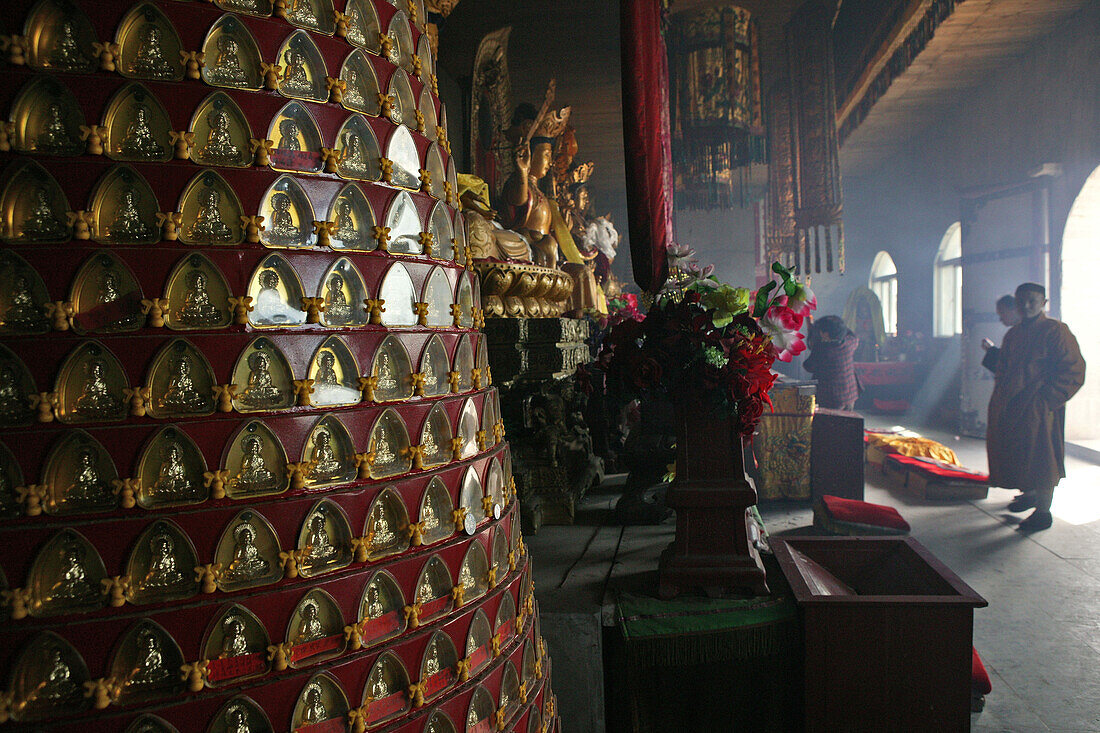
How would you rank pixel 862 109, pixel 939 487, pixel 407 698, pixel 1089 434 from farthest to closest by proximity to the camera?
1. pixel 862 109
2. pixel 1089 434
3. pixel 939 487
4. pixel 407 698

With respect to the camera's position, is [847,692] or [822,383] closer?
[847,692]

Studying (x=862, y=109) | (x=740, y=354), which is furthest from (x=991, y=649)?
(x=862, y=109)

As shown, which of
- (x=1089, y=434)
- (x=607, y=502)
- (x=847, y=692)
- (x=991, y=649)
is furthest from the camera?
(x=1089, y=434)

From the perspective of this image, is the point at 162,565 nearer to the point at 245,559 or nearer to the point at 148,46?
the point at 245,559

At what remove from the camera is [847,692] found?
179 cm

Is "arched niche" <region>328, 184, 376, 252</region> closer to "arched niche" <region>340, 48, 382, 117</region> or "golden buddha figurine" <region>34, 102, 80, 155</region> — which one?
"arched niche" <region>340, 48, 382, 117</region>

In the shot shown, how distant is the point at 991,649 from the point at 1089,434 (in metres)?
5.74

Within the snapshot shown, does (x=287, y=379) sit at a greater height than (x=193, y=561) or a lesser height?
greater

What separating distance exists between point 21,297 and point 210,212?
0.64ft

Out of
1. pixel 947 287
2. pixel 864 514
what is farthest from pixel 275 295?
pixel 947 287

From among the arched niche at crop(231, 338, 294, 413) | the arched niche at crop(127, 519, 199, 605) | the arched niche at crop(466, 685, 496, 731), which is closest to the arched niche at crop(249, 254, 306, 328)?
the arched niche at crop(231, 338, 294, 413)

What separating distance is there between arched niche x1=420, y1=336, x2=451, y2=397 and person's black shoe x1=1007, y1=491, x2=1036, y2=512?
5.39m

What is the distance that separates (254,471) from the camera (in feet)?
2.34

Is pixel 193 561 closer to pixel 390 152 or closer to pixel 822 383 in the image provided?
pixel 390 152
